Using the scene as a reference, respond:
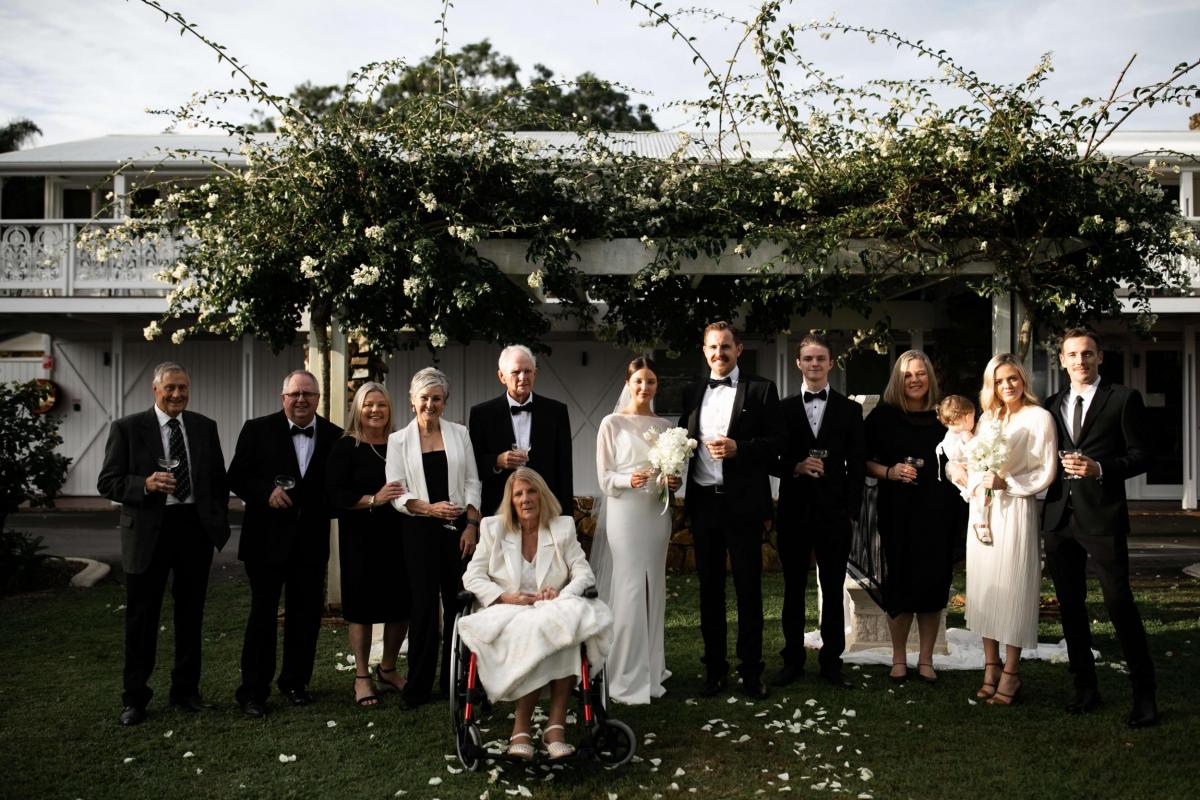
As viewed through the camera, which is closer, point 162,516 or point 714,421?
point 162,516

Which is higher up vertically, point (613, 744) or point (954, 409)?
point (954, 409)

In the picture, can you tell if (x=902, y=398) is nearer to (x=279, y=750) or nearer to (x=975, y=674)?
(x=975, y=674)

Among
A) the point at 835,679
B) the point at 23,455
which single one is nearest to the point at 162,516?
the point at 835,679

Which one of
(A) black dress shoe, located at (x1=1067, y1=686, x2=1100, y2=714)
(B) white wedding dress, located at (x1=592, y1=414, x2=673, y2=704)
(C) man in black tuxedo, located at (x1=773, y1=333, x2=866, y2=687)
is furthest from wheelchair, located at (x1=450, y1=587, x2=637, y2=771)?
(A) black dress shoe, located at (x1=1067, y1=686, x2=1100, y2=714)

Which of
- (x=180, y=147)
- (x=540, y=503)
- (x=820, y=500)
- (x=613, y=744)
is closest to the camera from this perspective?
(x=613, y=744)

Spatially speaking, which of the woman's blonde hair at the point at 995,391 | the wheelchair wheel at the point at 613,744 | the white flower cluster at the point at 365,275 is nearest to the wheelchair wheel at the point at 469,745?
the wheelchair wheel at the point at 613,744

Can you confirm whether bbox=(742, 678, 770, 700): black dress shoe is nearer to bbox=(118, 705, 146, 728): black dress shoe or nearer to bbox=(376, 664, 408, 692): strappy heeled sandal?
bbox=(376, 664, 408, 692): strappy heeled sandal

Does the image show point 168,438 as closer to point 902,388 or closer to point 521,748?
point 521,748

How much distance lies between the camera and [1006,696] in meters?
5.89

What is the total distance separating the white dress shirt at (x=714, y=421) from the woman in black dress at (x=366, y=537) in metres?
1.77

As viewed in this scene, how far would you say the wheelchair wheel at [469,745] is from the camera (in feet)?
15.7

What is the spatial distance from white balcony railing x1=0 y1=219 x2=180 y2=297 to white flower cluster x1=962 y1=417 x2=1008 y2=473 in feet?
43.5

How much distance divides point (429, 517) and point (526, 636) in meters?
1.23

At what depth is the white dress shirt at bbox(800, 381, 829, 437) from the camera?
20.8ft
